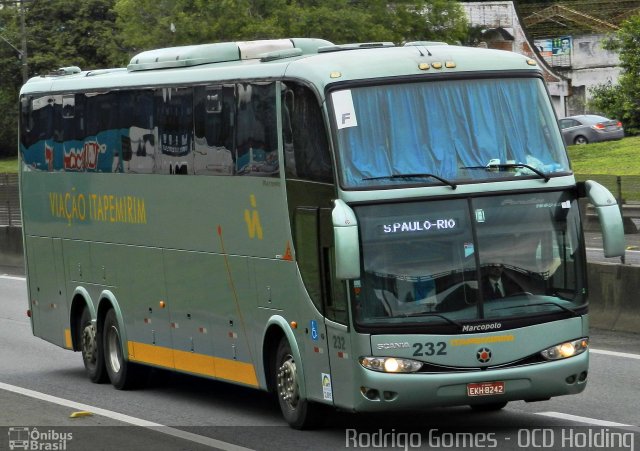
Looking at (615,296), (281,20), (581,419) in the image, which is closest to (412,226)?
(581,419)

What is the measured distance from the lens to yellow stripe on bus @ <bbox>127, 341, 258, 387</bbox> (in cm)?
1469

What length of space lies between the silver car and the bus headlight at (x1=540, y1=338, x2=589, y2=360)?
43041 mm

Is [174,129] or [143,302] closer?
[174,129]

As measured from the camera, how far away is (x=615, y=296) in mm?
20234

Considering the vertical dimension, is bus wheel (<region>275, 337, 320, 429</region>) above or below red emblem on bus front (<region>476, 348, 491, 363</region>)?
below

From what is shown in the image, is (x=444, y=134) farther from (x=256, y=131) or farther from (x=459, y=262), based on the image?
(x=256, y=131)

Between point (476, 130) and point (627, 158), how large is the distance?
33.5 m

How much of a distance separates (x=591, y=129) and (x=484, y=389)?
1774 inches

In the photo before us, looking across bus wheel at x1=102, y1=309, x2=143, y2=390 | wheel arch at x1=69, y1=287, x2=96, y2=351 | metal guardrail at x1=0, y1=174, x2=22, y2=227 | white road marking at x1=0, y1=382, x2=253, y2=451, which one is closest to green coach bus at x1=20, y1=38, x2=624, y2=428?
white road marking at x1=0, y1=382, x2=253, y2=451

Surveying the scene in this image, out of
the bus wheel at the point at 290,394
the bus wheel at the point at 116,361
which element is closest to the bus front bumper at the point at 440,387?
the bus wheel at the point at 290,394

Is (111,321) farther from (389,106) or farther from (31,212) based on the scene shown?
(389,106)

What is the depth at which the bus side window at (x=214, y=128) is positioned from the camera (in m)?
14.7

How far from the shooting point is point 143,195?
54.7 ft

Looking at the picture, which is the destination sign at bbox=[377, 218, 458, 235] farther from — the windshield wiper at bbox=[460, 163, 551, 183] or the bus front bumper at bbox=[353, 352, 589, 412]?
the bus front bumper at bbox=[353, 352, 589, 412]
